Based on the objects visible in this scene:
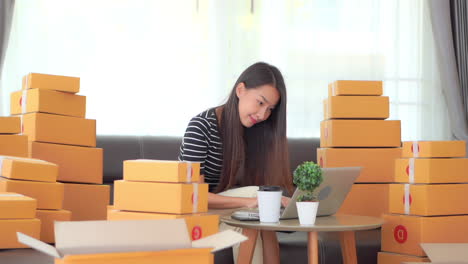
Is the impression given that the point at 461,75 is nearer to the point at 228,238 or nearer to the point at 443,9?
the point at 443,9

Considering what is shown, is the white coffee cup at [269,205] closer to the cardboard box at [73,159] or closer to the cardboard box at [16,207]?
the cardboard box at [16,207]

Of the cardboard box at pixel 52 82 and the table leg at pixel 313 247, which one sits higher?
the cardboard box at pixel 52 82

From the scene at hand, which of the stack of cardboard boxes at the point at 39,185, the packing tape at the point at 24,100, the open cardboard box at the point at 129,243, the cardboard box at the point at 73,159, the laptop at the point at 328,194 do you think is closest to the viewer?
the open cardboard box at the point at 129,243

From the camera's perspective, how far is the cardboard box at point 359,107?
3.13 m

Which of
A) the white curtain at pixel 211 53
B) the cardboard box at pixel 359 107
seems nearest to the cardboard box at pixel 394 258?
the cardboard box at pixel 359 107

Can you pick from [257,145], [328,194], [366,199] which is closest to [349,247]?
[328,194]

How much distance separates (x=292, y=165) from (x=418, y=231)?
42.0 inches

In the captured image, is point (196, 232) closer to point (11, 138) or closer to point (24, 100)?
point (11, 138)

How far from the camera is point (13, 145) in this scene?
2447mm

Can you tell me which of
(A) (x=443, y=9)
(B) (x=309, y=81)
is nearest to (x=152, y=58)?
(B) (x=309, y=81)

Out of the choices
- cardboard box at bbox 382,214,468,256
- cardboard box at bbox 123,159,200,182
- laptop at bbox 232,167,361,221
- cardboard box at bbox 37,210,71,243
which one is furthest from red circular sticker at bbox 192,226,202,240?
cardboard box at bbox 382,214,468,256

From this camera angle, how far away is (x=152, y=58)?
156 inches

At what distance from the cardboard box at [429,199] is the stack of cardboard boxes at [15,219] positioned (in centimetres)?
134

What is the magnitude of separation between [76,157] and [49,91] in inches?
11.4
